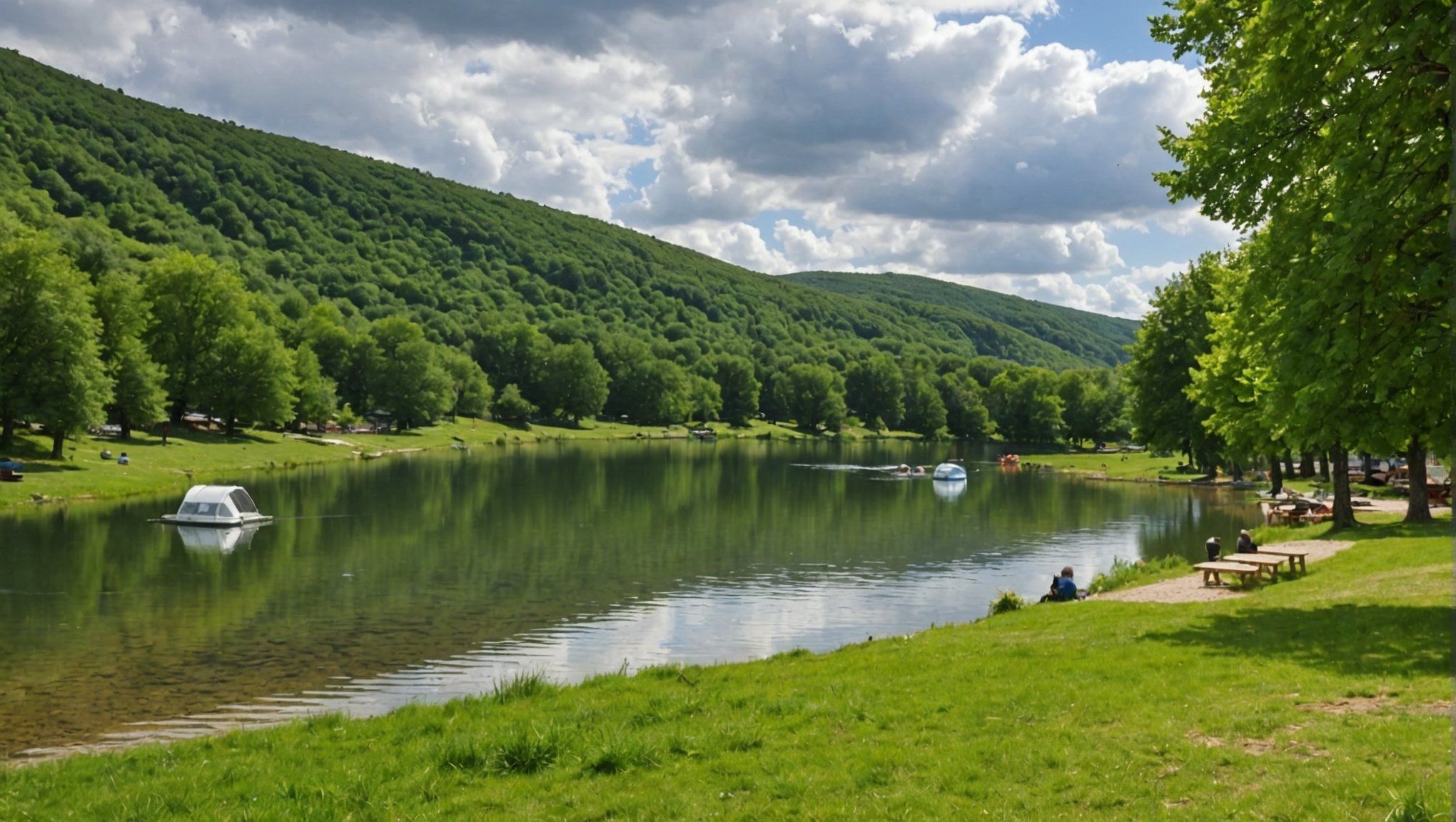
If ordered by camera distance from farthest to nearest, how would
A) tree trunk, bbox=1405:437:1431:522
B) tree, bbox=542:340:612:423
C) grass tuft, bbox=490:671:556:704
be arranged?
tree, bbox=542:340:612:423, tree trunk, bbox=1405:437:1431:522, grass tuft, bbox=490:671:556:704

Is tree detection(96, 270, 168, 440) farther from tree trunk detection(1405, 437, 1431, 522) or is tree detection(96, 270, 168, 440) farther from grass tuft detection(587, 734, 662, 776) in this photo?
tree trunk detection(1405, 437, 1431, 522)

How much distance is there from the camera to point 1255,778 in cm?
978

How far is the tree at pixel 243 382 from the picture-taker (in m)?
97.1

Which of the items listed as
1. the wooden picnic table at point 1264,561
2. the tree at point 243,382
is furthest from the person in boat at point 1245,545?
the tree at point 243,382

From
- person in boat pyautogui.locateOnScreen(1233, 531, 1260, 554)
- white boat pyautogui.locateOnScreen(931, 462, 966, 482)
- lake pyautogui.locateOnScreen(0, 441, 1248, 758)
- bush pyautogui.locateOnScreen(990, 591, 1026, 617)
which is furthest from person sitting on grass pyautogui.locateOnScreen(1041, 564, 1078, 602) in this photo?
white boat pyautogui.locateOnScreen(931, 462, 966, 482)

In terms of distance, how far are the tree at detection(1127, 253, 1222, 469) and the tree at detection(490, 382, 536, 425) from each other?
110531mm

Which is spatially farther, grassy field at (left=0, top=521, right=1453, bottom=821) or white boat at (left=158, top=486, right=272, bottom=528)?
white boat at (left=158, top=486, right=272, bottom=528)

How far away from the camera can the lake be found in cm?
2333

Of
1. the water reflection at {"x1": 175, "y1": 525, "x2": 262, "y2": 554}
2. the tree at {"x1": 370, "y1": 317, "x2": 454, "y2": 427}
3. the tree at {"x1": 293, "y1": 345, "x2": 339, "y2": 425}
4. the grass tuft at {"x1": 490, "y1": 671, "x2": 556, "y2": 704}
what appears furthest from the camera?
the tree at {"x1": 370, "y1": 317, "x2": 454, "y2": 427}

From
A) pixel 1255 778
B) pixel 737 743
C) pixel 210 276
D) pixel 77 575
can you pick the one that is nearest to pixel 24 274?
pixel 210 276

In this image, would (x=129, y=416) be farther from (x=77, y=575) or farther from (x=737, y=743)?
(x=737, y=743)

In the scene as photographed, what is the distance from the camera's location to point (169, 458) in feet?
254

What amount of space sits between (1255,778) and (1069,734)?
2350 millimetres

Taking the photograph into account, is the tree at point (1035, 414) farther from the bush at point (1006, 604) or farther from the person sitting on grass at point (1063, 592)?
the bush at point (1006, 604)
